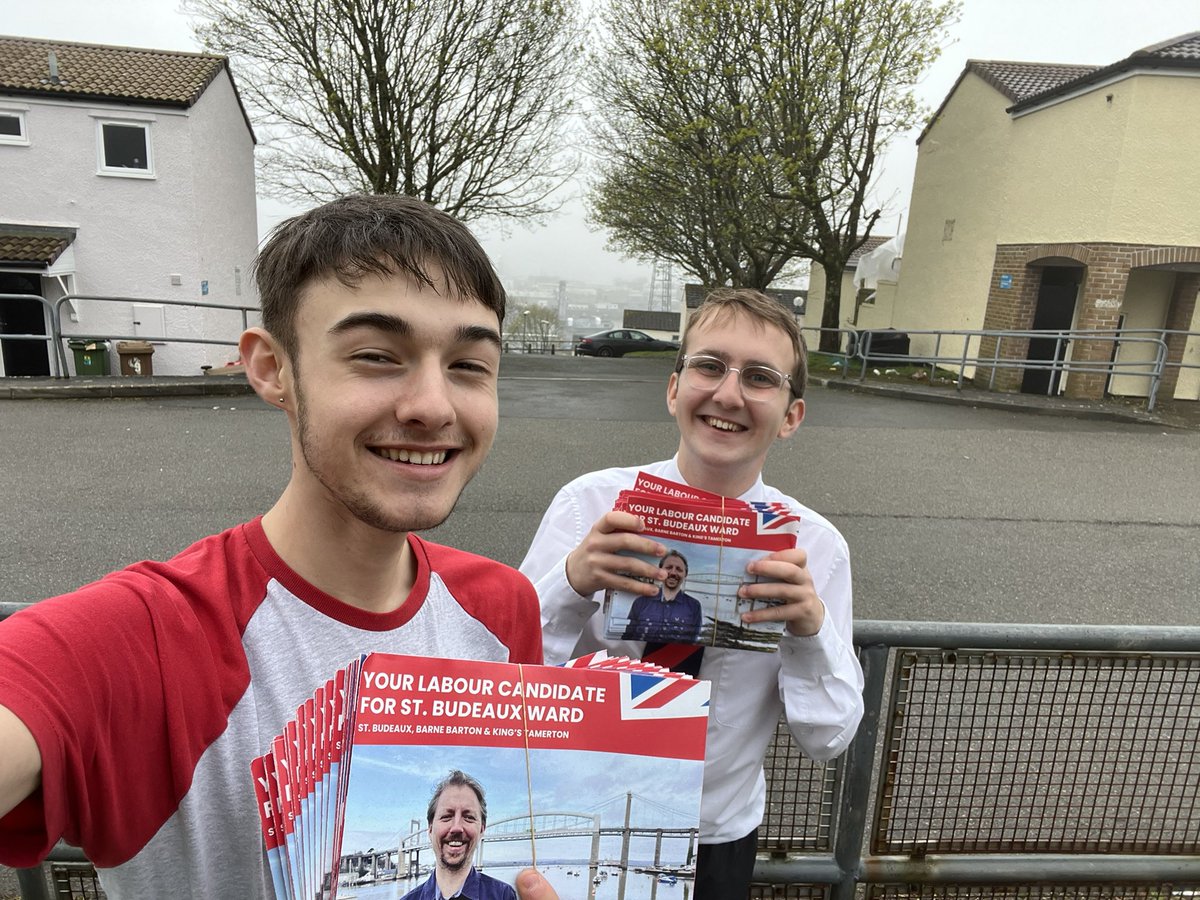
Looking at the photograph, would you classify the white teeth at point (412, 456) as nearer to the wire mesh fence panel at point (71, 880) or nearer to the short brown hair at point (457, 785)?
the short brown hair at point (457, 785)

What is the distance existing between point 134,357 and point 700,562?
1822 cm

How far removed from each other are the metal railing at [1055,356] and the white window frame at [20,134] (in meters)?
21.0

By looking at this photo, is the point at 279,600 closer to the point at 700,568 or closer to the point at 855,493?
the point at 700,568

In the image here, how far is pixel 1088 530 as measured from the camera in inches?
262

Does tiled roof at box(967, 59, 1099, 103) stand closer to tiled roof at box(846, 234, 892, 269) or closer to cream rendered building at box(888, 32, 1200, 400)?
cream rendered building at box(888, 32, 1200, 400)

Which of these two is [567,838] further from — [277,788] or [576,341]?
[576,341]

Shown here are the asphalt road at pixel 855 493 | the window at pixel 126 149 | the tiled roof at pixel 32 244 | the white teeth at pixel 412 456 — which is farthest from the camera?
the window at pixel 126 149

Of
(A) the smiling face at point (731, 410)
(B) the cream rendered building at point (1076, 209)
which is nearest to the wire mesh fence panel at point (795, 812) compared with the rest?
(A) the smiling face at point (731, 410)

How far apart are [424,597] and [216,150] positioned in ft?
82.6

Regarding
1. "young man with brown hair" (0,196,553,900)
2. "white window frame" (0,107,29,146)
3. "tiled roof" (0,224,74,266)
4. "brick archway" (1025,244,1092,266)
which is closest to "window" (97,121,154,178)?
"white window frame" (0,107,29,146)

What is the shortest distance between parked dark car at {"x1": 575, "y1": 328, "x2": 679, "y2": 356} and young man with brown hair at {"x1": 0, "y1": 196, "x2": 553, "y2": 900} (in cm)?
4027

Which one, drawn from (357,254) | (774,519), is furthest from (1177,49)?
(357,254)

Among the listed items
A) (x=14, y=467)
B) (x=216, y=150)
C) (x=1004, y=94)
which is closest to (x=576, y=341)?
(x=216, y=150)

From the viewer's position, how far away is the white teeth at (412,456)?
1122 millimetres
